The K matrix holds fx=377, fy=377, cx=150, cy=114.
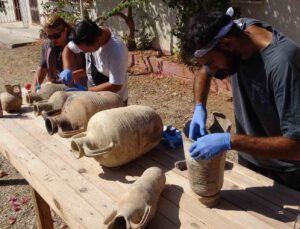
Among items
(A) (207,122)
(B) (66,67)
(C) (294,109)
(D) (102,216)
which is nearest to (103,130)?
(D) (102,216)

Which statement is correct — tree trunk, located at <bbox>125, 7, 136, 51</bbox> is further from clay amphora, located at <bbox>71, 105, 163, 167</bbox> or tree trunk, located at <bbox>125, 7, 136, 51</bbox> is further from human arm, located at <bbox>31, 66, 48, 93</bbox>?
clay amphora, located at <bbox>71, 105, 163, 167</bbox>

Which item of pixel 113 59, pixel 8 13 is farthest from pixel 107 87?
pixel 8 13

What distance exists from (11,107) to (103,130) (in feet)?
4.45

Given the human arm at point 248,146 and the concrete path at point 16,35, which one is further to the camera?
the concrete path at point 16,35

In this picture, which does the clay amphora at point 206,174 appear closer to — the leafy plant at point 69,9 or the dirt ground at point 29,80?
the dirt ground at point 29,80

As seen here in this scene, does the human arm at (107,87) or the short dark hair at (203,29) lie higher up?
the short dark hair at (203,29)

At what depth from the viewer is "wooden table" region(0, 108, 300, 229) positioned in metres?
1.53

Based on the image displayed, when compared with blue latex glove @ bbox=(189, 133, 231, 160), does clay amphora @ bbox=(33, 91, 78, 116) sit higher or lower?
lower

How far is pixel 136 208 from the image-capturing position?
1.45 m

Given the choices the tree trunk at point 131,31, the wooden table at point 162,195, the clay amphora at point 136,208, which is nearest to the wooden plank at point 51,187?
the wooden table at point 162,195

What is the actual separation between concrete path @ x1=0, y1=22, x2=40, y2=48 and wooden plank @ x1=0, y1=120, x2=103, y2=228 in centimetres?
800

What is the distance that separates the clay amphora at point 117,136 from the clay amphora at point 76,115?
0.21 meters

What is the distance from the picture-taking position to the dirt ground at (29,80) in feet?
10.8

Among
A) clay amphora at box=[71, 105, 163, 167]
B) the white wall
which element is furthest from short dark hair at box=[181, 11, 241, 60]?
the white wall
